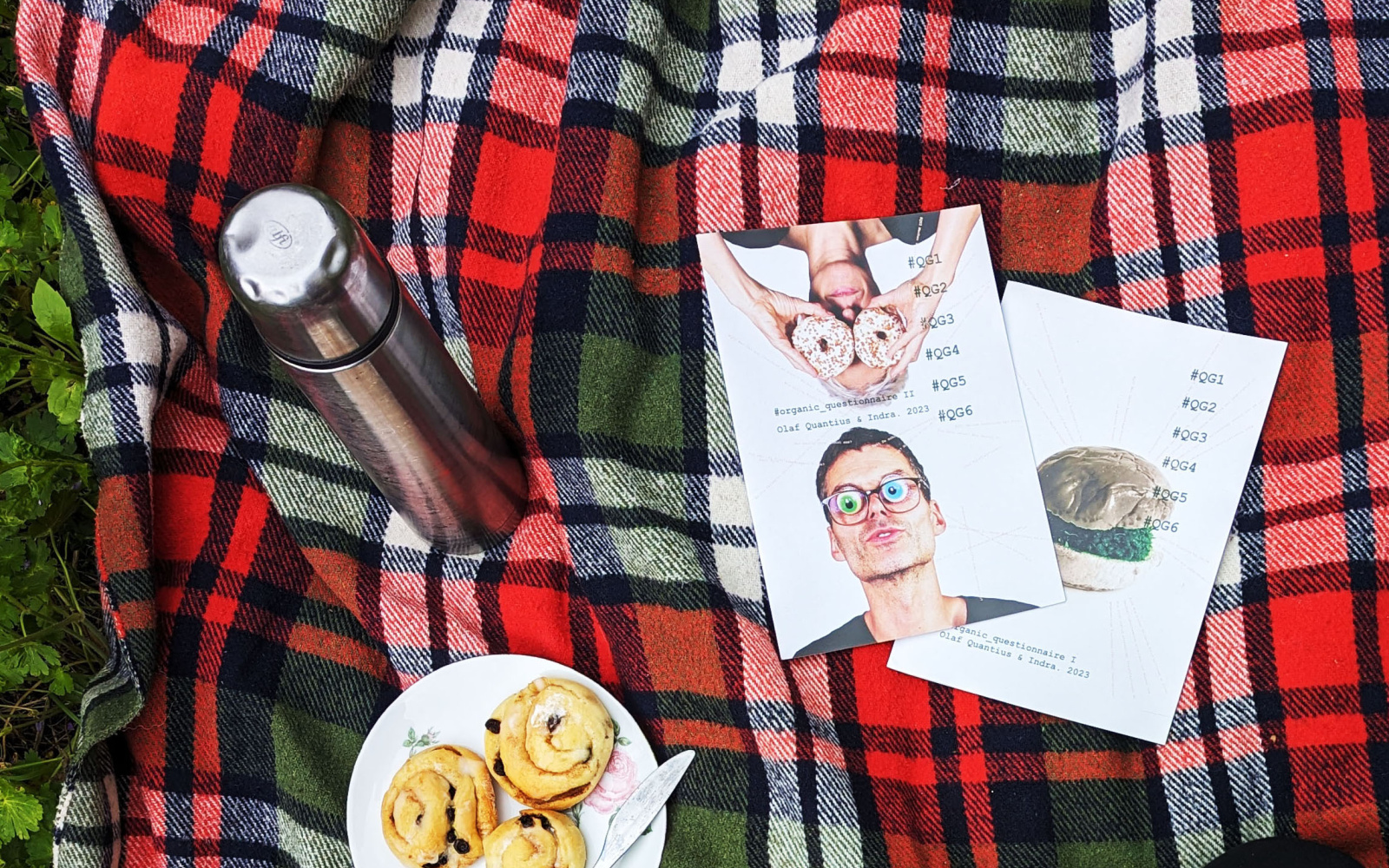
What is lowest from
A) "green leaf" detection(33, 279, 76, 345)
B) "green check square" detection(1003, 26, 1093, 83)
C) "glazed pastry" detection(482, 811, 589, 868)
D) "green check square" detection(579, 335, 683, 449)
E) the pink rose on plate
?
"glazed pastry" detection(482, 811, 589, 868)

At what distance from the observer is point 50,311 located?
2.83 feet

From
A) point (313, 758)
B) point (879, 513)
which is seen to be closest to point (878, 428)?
point (879, 513)

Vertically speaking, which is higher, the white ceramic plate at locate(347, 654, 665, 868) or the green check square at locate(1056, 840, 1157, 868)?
the white ceramic plate at locate(347, 654, 665, 868)

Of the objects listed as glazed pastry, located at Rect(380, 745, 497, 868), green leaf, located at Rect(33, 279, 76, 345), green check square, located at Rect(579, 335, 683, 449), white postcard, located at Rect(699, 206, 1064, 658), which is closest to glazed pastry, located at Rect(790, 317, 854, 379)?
white postcard, located at Rect(699, 206, 1064, 658)

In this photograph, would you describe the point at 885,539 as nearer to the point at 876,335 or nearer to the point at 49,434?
the point at 876,335

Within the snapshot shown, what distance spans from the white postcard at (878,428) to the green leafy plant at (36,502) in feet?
2.01

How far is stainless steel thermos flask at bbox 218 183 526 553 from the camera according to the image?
52 centimetres

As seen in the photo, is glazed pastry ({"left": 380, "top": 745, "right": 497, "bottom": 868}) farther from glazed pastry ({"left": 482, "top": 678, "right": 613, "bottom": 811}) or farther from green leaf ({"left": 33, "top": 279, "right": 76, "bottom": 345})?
green leaf ({"left": 33, "top": 279, "right": 76, "bottom": 345})

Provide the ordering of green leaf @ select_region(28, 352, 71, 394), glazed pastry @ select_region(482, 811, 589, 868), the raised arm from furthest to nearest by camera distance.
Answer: green leaf @ select_region(28, 352, 71, 394) → the raised arm → glazed pastry @ select_region(482, 811, 589, 868)

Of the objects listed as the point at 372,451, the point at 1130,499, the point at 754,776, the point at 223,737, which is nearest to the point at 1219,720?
the point at 1130,499

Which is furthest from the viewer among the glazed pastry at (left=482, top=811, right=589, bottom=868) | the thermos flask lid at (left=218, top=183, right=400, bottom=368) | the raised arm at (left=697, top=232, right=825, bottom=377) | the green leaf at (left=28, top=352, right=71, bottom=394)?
the green leaf at (left=28, top=352, right=71, bottom=394)

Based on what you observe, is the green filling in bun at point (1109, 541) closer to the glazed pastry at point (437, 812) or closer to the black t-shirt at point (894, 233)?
the black t-shirt at point (894, 233)

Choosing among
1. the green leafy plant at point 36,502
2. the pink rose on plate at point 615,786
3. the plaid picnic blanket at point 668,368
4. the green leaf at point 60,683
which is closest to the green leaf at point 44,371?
the green leafy plant at point 36,502

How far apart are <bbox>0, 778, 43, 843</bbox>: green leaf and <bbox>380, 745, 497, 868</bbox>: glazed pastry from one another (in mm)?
319
